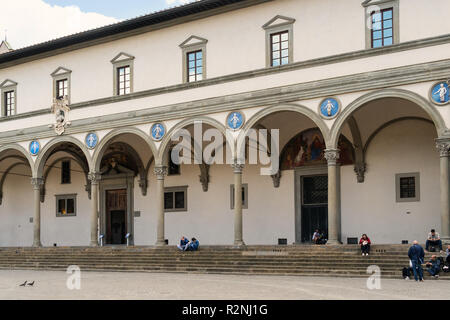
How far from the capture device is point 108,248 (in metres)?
26.1

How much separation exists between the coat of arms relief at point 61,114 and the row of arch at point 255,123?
0.45 meters

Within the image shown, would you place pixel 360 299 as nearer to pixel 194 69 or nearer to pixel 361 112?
pixel 361 112

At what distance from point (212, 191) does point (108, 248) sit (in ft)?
18.2

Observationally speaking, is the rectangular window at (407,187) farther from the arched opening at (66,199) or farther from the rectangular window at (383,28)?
the arched opening at (66,199)

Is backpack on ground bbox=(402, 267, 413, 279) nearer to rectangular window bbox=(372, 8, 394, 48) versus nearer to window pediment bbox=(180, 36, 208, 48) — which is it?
rectangular window bbox=(372, 8, 394, 48)

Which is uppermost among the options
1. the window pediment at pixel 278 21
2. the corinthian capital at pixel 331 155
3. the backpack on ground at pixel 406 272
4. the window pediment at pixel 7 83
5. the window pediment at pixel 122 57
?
the window pediment at pixel 278 21

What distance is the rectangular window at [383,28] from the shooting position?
2105cm

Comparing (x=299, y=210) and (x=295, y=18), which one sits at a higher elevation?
(x=295, y=18)

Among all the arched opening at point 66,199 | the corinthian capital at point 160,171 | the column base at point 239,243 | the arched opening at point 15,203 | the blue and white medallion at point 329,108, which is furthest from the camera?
the arched opening at point 15,203

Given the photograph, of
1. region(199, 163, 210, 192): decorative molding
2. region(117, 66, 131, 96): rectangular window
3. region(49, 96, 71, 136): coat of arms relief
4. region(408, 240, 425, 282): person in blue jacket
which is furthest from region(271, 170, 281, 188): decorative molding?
region(408, 240, 425, 282): person in blue jacket

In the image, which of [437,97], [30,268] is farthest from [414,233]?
[30,268]

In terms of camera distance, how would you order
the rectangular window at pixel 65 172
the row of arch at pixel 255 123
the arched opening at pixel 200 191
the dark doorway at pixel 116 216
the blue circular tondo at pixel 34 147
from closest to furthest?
the row of arch at pixel 255 123 < the arched opening at pixel 200 191 < the blue circular tondo at pixel 34 147 < the dark doorway at pixel 116 216 < the rectangular window at pixel 65 172

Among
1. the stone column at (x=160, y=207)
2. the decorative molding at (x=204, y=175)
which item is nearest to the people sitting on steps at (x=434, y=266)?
the stone column at (x=160, y=207)

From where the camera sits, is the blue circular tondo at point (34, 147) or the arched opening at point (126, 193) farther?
the arched opening at point (126, 193)
